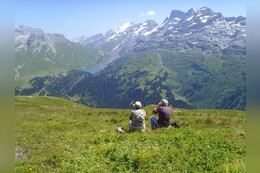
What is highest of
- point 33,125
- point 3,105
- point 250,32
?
point 250,32

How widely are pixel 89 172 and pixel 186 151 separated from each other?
5.31m

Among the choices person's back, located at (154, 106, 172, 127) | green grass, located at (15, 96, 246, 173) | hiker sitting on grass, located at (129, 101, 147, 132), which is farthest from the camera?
person's back, located at (154, 106, 172, 127)

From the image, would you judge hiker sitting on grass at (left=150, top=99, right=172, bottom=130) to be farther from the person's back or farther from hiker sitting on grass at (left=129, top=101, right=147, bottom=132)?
hiker sitting on grass at (left=129, top=101, right=147, bottom=132)

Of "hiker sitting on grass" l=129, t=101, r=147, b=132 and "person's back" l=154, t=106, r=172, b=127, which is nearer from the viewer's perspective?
"hiker sitting on grass" l=129, t=101, r=147, b=132

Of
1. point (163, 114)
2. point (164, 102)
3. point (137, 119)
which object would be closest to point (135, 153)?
point (137, 119)

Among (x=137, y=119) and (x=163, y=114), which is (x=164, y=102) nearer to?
(x=163, y=114)

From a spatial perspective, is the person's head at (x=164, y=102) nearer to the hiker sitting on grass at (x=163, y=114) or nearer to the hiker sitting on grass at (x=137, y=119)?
the hiker sitting on grass at (x=163, y=114)

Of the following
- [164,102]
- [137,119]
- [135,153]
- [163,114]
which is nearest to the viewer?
[135,153]

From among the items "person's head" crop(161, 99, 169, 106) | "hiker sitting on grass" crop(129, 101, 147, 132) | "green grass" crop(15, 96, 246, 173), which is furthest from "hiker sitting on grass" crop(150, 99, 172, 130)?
"green grass" crop(15, 96, 246, 173)

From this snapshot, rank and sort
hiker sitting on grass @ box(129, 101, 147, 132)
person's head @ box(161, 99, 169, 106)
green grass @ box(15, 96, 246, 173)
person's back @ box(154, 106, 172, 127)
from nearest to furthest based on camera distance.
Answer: green grass @ box(15, 96, 246, 173), hiker sitting on grass @ box(129, 101, 147, 132), person's back @ box(154, 106, 172, 127), person's head @ box(161, 99, 169, 106)

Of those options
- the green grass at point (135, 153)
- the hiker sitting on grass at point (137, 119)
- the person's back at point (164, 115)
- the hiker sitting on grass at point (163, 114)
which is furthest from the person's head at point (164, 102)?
the green grass at point (135, 153)

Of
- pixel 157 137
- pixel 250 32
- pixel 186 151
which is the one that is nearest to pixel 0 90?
pixel 250 32

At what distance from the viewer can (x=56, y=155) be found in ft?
54.0

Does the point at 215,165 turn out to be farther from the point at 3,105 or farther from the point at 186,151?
the point at 3,105
